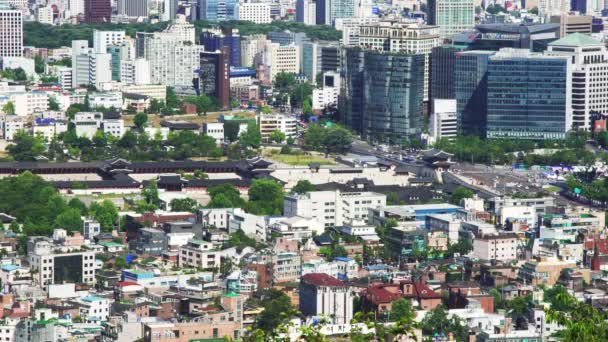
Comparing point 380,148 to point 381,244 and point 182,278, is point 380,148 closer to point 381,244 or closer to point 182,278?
point 381,244

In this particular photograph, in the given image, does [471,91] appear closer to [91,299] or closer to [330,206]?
[330,206]

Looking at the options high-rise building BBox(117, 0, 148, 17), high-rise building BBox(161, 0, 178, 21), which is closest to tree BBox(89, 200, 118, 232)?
high-rise building BBox(161, 0, 178, 21)

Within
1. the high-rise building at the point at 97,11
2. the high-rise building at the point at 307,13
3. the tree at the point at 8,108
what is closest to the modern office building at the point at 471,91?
the tree at the point at 8,108

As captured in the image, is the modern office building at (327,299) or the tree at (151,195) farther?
the tree at (151,195)

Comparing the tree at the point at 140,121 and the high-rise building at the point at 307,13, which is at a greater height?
the high-rise building at the point at 307,13

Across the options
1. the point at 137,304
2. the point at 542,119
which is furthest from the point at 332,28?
the point at 137,304

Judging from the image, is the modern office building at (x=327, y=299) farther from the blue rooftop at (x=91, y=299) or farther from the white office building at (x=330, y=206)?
the white office building at (x=330, y=206)

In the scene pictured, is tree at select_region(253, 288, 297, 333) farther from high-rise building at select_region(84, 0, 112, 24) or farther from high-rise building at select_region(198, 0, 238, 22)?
high-rise building at select_region(198, 0, 238, 22)
